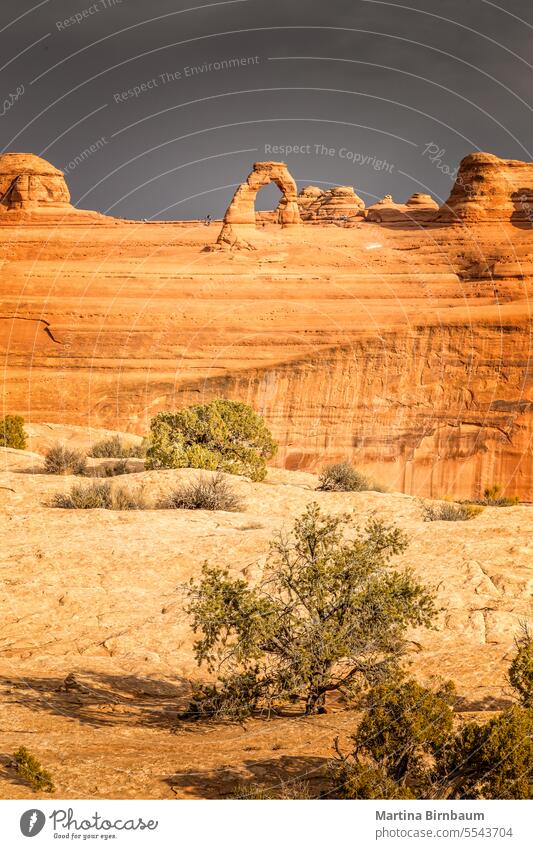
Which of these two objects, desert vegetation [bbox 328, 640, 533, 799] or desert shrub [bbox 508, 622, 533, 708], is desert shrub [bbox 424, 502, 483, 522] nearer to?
desert shrub [bbox 508, 622, 533, 708]

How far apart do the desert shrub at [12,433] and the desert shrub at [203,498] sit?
9.74 metres

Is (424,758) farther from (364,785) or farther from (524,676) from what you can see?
(524,676)

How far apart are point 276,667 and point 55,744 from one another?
7.21 ft

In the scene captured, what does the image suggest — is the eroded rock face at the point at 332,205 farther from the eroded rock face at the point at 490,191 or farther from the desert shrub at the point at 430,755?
the desert shrub at the point at 430,755

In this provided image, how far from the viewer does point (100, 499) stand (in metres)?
15.9

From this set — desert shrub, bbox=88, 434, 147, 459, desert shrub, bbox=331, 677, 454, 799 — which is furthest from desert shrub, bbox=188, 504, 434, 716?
desert shrub, bbox=88, 434, 147, 459

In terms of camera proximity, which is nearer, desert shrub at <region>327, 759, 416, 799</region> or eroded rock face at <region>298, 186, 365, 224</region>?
desert shrub at <region>327, 759, 416, 799</region>

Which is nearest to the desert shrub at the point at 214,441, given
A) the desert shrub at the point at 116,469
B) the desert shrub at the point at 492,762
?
the desert shrub at the point at 116,469

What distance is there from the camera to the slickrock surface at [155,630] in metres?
7.18

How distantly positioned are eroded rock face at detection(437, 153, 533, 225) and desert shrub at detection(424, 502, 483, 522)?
30920mm

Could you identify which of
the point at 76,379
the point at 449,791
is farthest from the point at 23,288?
the point at 449,791

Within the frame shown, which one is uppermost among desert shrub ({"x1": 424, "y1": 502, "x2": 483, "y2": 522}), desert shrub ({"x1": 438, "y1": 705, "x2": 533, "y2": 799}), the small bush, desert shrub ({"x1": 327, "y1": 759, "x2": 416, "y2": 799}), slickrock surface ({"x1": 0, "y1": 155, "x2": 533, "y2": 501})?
slickrock surface ({"x1": 0, "y1": 155, "x2": 533, "y2": 501})

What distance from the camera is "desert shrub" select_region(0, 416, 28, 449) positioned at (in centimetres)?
2495

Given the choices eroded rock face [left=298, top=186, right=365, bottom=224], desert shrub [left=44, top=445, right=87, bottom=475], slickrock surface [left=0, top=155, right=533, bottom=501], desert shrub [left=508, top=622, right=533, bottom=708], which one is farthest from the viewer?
eroded rock face [left=298, top=186, right=365, bottom=224]
